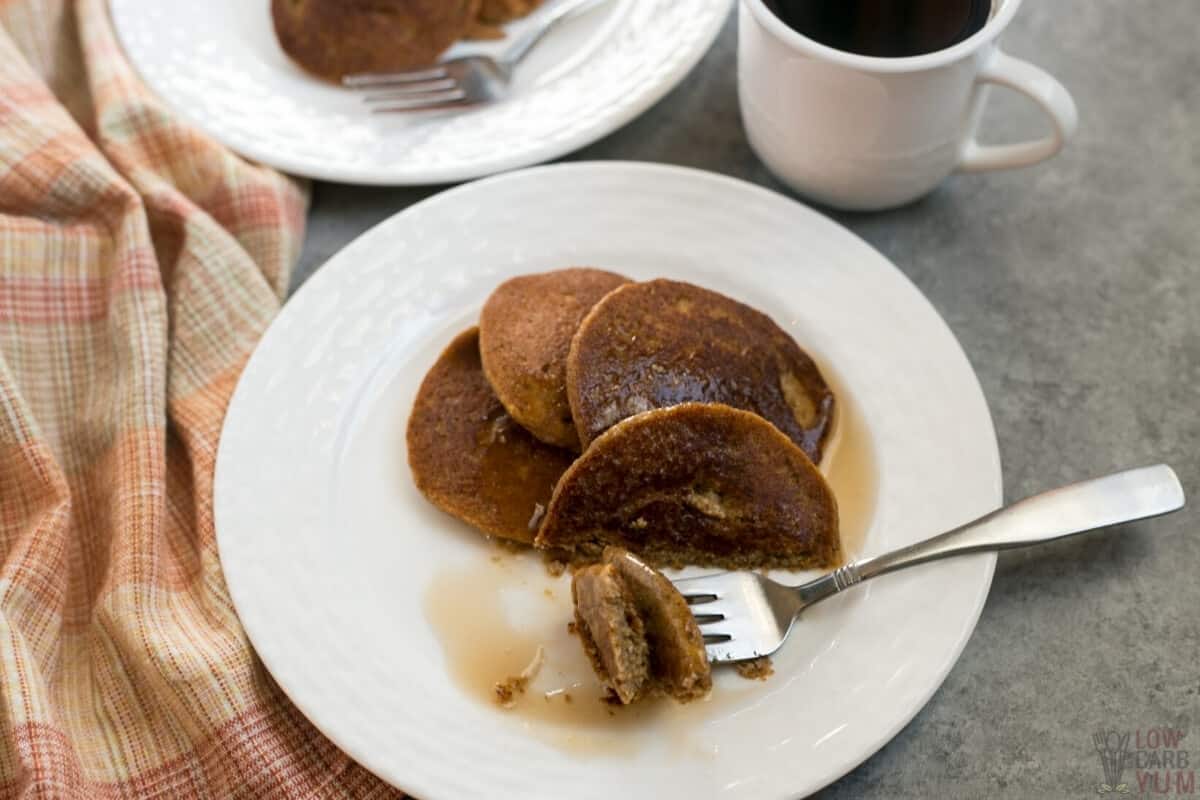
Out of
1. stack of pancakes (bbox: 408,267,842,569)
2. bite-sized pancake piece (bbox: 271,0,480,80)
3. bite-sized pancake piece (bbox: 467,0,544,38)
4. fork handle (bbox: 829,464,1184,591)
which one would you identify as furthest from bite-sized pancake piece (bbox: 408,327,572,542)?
bite-sized pancake piece (bbox: 467,0,544,38)

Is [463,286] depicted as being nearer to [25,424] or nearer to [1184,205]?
[25,424]

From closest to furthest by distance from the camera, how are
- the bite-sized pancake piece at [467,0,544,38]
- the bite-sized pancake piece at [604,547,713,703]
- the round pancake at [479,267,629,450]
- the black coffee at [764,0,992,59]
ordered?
the bite-sized pancake piece at [604,547,713,703] < the round pancake at [479,267,629,450] < the black coffee at [764,0,992,59] < the bite-sized pancake piece at [467,0,544,38]

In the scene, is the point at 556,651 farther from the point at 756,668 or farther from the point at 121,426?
the point at 121,426

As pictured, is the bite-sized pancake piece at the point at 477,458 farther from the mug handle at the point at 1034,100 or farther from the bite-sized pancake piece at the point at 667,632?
the mug handle at the point at 1034,100

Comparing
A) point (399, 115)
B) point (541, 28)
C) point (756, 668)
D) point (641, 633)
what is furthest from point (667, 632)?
point (541, 28)

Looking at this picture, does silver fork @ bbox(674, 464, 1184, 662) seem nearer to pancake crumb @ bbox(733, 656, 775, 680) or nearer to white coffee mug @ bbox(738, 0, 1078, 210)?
pancake crumb @ bbox(733, 656, 775, 680)

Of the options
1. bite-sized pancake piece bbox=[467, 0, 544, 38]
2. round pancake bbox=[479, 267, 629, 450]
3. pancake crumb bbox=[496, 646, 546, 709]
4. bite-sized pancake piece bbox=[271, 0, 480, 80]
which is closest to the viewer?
pancake crumb bbox=[496, 646, 546, 709]

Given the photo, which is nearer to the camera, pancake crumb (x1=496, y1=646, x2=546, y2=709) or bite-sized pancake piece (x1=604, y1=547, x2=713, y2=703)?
bite-sized pancake piece (x1=604, y1=547, x2=713, y2=703)

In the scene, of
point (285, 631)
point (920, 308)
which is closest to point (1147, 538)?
point (920, 308)
